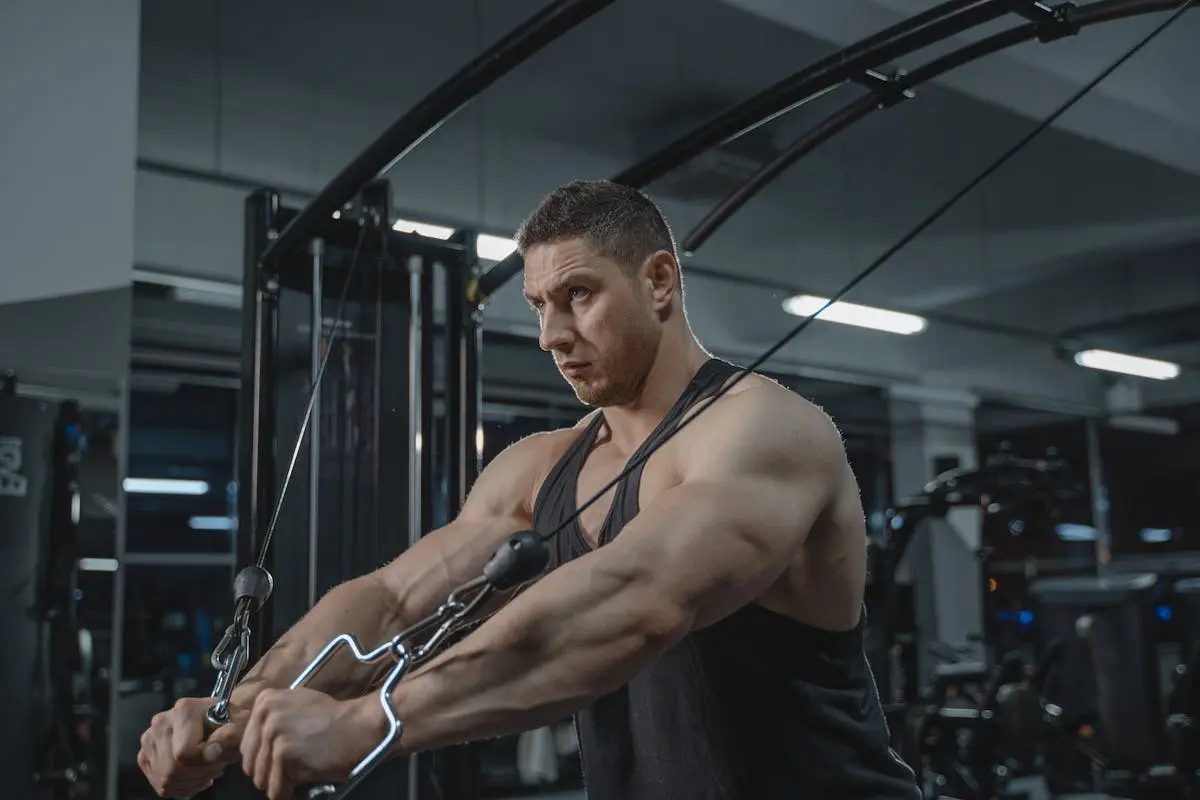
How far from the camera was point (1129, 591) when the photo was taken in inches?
236

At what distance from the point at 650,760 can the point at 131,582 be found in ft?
8.50

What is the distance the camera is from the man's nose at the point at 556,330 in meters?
1.41

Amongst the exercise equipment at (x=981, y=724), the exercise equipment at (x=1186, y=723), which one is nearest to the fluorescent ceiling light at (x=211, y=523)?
the exercise equipment at (x=981, y=724)

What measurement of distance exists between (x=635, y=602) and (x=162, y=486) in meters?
3.42

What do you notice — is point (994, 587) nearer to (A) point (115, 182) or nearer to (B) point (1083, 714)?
(B) point (1083, 714)

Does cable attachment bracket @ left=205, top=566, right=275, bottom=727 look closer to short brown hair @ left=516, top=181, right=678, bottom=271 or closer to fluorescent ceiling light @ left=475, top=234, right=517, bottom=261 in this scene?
short brown hair @ left=516, top=181, right=678, bottom=271

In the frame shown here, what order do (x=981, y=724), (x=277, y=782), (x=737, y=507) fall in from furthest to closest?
(x=981, y=724) → (x=737, y=507) → (x=277, y=782)

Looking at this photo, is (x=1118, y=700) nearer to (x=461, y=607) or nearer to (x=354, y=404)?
(x=354, y=404)

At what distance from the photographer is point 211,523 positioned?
4965 mm

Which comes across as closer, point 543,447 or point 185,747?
point 185,747

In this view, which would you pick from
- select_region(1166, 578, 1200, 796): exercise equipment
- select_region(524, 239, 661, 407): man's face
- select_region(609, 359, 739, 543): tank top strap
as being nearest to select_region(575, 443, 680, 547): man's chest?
select_region(609, 359, 739, 543): tank top strap

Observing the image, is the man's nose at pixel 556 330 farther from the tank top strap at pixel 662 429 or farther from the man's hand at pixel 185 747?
the man's hand at pixel 185 747

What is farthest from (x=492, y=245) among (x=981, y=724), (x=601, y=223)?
(x=981, y=724)

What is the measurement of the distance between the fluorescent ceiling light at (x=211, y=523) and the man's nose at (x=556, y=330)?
362 cm
